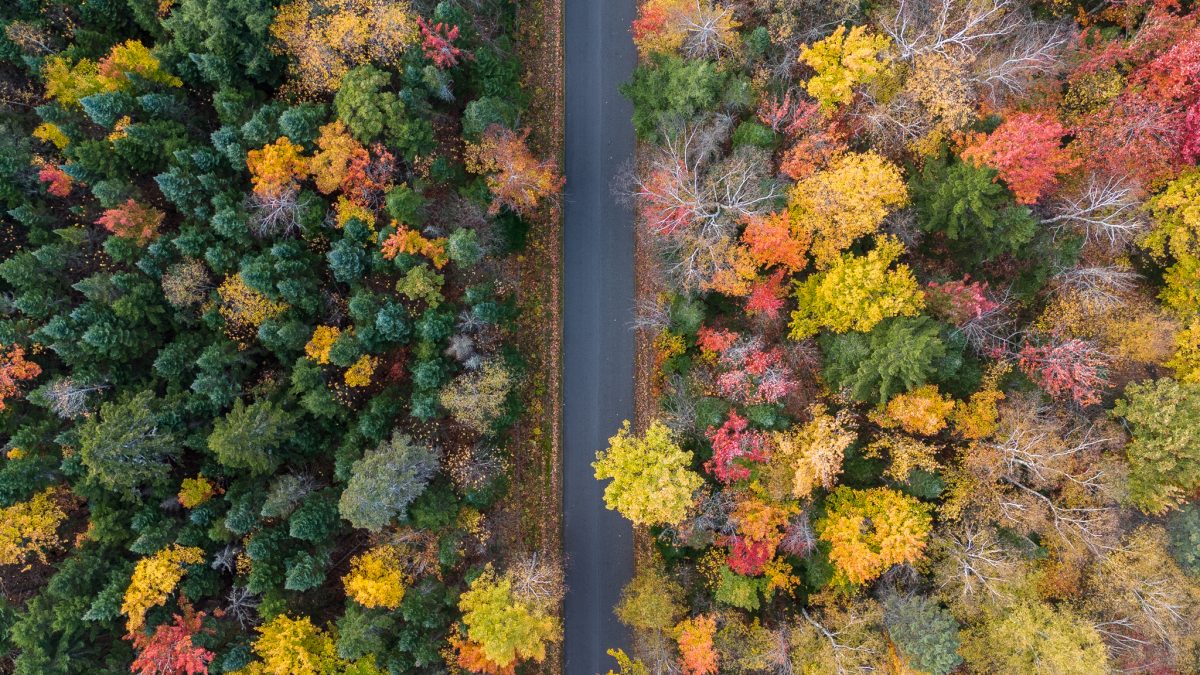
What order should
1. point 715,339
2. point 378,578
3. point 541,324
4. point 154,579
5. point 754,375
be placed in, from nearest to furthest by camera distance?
point 154,579, point 378,578, point 754,375, point 715,339, point 541,324

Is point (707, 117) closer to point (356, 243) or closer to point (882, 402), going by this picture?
point (882, 402)

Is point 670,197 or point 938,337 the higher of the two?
point 670,197

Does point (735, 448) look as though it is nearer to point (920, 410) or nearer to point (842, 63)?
point (920, 410)

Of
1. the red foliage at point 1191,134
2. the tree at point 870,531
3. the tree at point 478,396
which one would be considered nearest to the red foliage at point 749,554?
the tree at point 870,531

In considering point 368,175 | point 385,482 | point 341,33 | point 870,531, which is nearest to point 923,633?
point 870,531

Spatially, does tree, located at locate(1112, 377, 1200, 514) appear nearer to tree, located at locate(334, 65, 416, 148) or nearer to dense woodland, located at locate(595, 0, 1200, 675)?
dense woodland, located at locate(595, 0, 1200, 675)

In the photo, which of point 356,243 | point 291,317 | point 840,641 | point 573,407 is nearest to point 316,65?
point 356,243

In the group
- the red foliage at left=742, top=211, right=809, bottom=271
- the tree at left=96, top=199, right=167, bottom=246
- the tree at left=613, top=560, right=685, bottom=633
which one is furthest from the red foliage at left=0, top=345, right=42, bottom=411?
the red foliage at left=742, top=211, right=809, bottom=271
